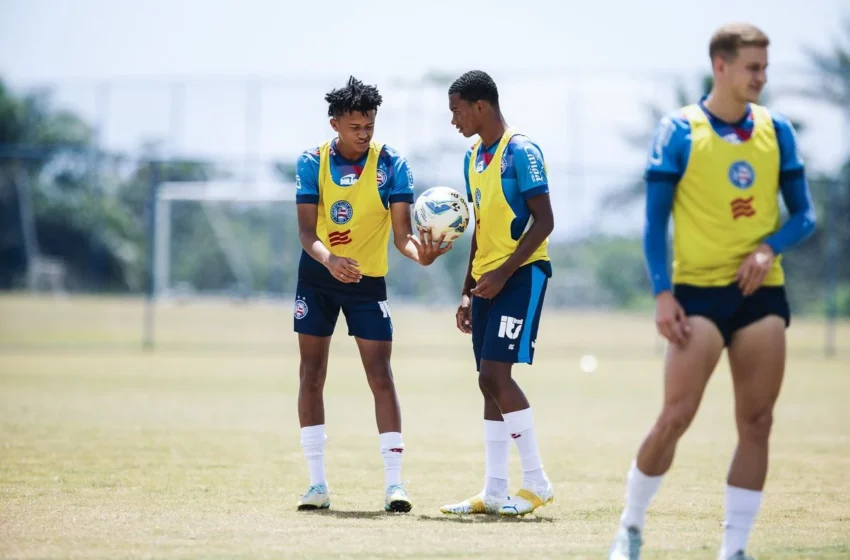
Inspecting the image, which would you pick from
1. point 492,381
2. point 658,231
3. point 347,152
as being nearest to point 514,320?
point 492,381

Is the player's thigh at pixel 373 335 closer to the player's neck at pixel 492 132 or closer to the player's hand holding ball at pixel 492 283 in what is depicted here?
the player's hand holding ball at pixel 492 283

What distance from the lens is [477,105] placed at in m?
6.68

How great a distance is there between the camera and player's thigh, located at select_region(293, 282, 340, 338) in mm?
7051

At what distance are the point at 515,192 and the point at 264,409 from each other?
24.6 ft

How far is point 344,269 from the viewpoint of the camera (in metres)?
6.65

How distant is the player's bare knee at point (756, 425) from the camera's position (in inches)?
199

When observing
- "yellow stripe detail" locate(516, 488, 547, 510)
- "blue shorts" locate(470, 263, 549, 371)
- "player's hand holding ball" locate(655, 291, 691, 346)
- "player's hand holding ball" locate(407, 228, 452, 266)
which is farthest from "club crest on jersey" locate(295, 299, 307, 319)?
"player's hand holding ball" locate(655, 291, 691, 346)

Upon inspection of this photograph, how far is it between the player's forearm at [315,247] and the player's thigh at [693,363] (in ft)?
8.23

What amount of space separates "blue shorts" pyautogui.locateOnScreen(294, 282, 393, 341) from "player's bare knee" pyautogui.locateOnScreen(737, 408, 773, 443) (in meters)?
2.58

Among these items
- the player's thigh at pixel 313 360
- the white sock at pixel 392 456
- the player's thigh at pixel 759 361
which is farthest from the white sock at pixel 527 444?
the player's thigh at pixel 759 361

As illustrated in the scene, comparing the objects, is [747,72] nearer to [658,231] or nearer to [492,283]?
[658,231]

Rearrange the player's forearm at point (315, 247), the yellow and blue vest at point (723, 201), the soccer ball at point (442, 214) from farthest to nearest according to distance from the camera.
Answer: the soccer ball at point (442, 214), the player's forearm at point (315, 247), the yellow and blue vest at point (723, 201)

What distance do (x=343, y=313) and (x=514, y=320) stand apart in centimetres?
112

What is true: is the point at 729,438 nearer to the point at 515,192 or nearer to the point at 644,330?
the point at 515,192
